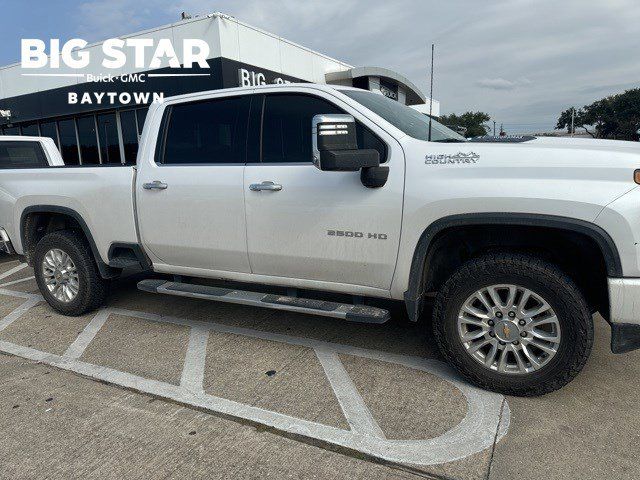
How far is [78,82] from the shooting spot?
15977 millimetres

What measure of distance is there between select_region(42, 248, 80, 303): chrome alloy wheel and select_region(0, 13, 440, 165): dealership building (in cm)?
728

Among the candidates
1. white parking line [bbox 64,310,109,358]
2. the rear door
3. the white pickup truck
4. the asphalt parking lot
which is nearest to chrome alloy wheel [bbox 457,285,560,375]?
the white pickup truck

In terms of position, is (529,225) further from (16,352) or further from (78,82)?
(78,82)

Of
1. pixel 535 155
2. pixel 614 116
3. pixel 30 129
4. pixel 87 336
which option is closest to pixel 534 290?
pixel 535 155

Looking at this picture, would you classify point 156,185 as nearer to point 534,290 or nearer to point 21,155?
point 534,290

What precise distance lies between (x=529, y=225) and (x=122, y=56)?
1527cm

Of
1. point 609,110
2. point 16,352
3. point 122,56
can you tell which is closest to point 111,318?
point 16,352

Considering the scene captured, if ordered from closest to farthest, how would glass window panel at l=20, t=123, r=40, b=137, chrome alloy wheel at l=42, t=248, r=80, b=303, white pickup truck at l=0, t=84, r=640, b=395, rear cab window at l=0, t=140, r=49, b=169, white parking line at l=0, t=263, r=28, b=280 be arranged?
white pickup truck at l=0, t=84, r=640, b=395 → chrome alloy wheel at l=42, t=248, r=80, b=303 → white parking line at l=0, t=263, r=28, b=280 → rear cab window at l=0, t=140, r=49, b=169 → glass window panel at l=20, t=123, r=40, b=137

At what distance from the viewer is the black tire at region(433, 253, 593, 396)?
2727 mm

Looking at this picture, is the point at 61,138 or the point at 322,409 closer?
the point at 322,409

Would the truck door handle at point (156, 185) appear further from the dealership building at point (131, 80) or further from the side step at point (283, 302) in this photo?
the dealership building at point (131, 80)

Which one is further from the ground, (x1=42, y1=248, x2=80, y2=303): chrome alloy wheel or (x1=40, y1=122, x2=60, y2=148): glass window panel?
(x1=40, y1=122, x2=60, y2=148): glass window panel

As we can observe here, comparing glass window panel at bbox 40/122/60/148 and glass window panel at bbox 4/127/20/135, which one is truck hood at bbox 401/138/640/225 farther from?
glass window panel at bbox 4/127/20/135

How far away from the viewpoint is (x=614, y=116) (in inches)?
1945
